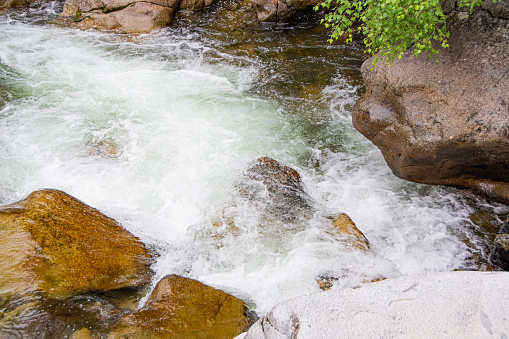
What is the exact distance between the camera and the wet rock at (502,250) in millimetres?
4707

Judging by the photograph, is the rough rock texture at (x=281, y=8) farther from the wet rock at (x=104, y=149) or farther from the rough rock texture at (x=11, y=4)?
the rough rock texture at (x=11, y=4)

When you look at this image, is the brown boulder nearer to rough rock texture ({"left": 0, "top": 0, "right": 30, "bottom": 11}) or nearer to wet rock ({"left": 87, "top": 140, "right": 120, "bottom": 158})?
rough rock texture ({"left": 0, "top": 0, "right": 30, "bottom": 11})

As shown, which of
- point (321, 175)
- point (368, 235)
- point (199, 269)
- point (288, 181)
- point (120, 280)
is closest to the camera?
point (120, 280)

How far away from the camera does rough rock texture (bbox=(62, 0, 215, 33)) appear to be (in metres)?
12.4

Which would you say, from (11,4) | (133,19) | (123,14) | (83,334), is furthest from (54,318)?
(11,4)

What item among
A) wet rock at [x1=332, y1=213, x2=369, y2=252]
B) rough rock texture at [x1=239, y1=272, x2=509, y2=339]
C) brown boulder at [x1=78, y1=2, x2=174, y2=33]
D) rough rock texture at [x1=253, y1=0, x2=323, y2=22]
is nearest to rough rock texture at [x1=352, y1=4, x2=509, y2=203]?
wet rock at [x1=332, y1=213, x2=369, y2=252]

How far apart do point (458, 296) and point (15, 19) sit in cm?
1624

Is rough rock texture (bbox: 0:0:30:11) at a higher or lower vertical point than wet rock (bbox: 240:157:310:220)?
higher

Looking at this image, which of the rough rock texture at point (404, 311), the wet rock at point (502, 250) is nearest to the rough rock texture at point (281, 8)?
the wet rock at point (502, 250)

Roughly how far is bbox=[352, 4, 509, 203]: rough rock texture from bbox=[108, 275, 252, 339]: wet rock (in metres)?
3.93

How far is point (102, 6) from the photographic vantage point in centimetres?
1278

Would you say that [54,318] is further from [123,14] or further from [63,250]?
[123,14]

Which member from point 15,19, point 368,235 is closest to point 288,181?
point 368,235

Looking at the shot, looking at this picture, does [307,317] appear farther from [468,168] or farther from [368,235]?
[468,168]
